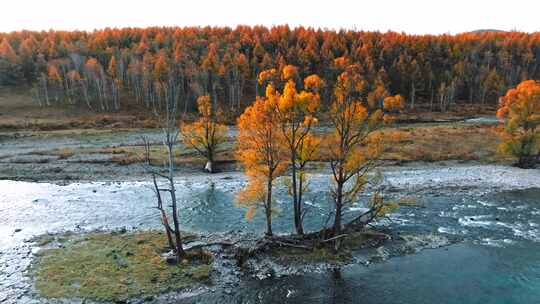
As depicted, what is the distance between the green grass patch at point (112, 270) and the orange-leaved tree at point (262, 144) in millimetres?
6984

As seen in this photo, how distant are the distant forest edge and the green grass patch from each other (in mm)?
79687

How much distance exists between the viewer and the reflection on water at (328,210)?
30.1 m

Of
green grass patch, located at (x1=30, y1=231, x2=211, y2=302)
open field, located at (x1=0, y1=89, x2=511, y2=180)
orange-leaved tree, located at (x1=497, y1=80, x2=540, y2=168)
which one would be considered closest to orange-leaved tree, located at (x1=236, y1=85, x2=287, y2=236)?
green grass patch, located at (x1=30, y1=231, x2=211, y2=302)

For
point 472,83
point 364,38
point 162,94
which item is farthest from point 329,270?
point 364,38

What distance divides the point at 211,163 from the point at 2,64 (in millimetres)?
109458

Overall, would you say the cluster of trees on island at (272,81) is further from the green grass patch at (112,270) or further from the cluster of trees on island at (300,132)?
the green grass patch at (112,270)

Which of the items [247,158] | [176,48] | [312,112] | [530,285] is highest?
[176,48]

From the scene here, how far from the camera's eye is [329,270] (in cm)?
3312

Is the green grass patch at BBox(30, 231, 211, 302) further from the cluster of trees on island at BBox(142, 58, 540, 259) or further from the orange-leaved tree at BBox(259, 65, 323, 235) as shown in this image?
the orange-leaved tree at BBox(259, 65, 323, 235)

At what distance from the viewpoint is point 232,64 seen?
14025 cm

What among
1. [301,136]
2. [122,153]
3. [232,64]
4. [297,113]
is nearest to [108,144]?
[122,153]

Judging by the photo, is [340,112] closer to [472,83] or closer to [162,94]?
[162,94]

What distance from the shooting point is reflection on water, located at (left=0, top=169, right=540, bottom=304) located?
3012 cm

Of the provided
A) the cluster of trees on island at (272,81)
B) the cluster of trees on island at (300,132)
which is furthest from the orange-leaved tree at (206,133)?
the cluster of trees on island at (300,132)
